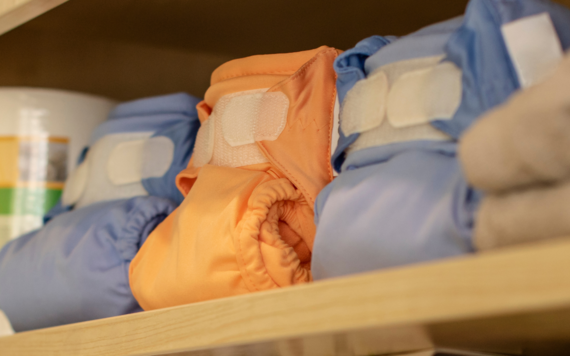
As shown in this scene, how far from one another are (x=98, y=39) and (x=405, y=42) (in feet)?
2.19

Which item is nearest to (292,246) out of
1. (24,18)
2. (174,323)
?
(174,323)

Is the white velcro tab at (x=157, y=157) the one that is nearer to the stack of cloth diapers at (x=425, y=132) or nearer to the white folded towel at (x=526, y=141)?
the stack of cloth diapers at (x=425, y=132)

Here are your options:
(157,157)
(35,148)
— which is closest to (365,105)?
(157,157)

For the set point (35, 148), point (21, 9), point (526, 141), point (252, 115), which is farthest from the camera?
point (35, 148)

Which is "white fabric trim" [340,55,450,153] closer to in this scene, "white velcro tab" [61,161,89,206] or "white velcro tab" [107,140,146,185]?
"white velcro tab" [107,140,146,185]

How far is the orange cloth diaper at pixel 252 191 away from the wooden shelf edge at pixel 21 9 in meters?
0.31

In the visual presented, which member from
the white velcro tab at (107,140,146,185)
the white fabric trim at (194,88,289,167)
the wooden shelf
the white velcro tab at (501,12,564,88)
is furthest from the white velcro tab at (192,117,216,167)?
the white velcro tab at (501,12,564,88)

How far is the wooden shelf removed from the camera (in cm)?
28

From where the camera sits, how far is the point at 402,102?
0.50 m

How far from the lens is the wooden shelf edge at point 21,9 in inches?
31.3

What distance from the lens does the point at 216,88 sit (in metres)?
0.74

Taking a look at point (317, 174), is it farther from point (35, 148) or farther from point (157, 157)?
point (35, 148)

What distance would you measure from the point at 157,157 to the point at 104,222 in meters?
0.13

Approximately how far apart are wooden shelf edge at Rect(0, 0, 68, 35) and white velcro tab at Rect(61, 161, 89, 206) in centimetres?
26
